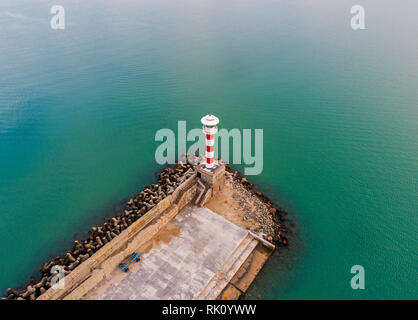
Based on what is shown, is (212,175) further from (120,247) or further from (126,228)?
(120,247)

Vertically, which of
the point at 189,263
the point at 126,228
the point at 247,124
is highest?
the point at 247,124

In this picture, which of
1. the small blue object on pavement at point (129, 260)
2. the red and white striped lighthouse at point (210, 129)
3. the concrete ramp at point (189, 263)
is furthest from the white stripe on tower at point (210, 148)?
the small blue object on pavement at point (129, 260)

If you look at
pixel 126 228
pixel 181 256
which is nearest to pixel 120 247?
pixel 126 228

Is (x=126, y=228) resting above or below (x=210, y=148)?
below

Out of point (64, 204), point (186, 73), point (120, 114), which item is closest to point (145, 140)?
point (120, 114)

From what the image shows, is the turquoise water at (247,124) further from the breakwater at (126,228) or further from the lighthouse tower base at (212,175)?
the lighthouse tower base at (212,175)

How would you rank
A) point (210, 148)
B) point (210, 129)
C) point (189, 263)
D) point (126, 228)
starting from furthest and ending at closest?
point (210, 148) → point (210, 129) → point (126, 228) → point (189, 263)
